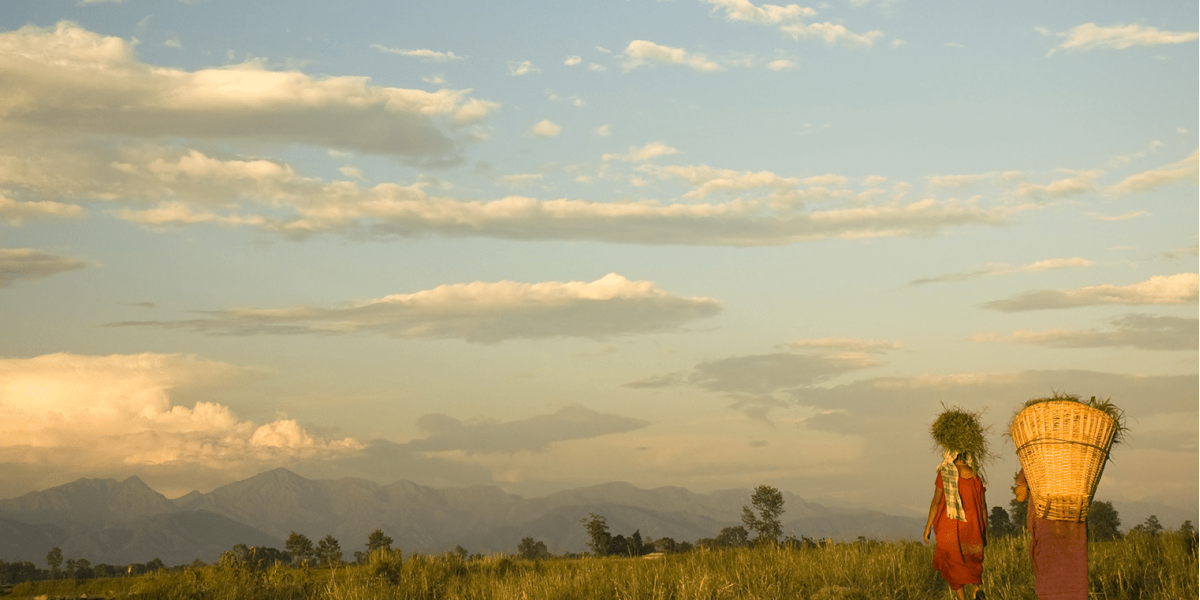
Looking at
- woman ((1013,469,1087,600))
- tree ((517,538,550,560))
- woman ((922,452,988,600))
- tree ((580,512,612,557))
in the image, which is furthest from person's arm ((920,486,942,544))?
tree ((580,512,612,557))

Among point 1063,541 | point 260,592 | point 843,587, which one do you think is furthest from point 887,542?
point 260,592

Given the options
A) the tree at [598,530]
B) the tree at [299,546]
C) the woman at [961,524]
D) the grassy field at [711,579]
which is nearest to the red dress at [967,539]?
the woman at [961,524]

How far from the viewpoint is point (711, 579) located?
18.1 metres

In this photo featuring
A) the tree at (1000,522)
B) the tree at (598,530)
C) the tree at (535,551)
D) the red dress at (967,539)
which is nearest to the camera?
the red dress at (967,539)

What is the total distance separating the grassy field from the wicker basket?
4.50 meters

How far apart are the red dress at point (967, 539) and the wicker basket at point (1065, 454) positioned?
3.11 m

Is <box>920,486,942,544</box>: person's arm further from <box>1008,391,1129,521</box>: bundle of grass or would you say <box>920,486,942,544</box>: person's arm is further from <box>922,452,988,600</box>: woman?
<box>1008,391,1129,521</box>: bundle of grass

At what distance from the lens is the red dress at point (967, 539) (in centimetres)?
1497

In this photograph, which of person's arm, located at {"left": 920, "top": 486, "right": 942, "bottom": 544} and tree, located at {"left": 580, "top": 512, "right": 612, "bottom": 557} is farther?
tree, located at {"left": 580, "top": 512, "right": 612, "bottom": 557}

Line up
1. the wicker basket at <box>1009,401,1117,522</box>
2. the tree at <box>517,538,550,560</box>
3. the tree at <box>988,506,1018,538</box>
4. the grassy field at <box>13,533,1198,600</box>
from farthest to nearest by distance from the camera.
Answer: the tree at <box>988,506,1018,538</box>
the tree at <box>517,538,550,560</box>
the grassy field at <box>13,533,1198,600</box>
the wicker basket at <box>1009,401,1117,522</box>

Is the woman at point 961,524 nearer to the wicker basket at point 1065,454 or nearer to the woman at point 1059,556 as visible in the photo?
the woman at point 1059,556

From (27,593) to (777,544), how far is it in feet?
61.2

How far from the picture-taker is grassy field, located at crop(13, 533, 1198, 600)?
660 inches

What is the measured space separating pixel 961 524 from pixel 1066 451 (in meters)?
3.91
